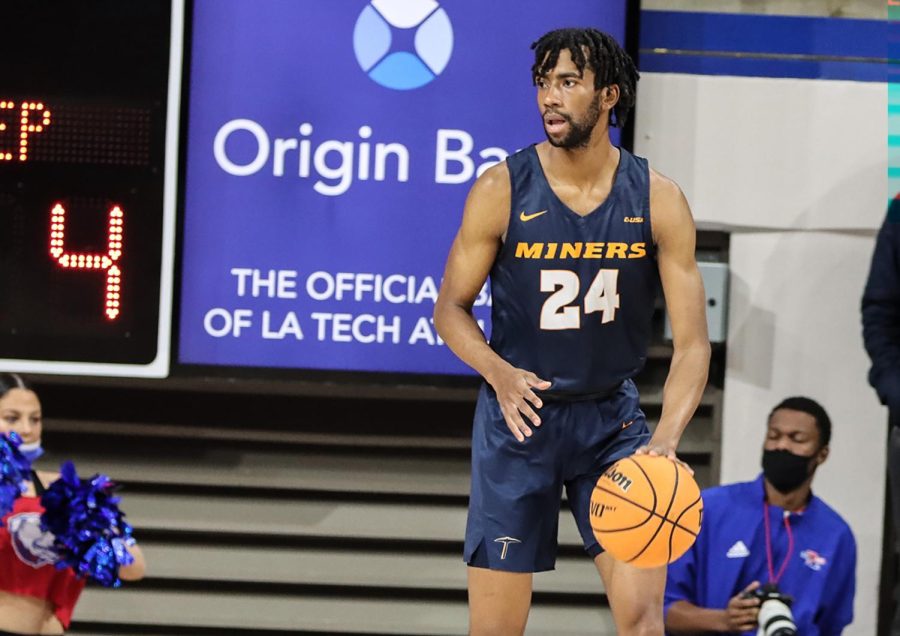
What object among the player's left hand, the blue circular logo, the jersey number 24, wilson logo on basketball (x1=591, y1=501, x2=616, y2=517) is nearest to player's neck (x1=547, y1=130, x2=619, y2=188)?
the jersey number 24

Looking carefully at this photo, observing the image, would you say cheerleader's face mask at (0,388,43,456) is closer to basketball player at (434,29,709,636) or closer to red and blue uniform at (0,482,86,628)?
red and blue uniform at (0,482,86,628)

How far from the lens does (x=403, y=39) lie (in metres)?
5.73

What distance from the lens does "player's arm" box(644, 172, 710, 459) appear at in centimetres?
373

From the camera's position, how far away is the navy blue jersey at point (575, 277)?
374 cm

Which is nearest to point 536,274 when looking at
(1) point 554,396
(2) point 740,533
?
(1) point 554,396

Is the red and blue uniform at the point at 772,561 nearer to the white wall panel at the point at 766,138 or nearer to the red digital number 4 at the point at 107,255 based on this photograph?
the white wall panel at the point at 766,138

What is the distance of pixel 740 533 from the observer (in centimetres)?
520

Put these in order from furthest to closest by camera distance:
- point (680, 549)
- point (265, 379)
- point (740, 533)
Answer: point (265, 379) → point (740, 533) → point (680, 549)

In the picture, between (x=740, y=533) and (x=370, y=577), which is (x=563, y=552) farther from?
(x=740, y=533)

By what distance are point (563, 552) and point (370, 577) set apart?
2.60 feet

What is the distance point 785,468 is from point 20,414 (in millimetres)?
2590

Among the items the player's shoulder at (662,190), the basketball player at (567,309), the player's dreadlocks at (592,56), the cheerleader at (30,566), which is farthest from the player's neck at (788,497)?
the cheerleader at (30,566)

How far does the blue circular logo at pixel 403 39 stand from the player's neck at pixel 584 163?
6.67 ft

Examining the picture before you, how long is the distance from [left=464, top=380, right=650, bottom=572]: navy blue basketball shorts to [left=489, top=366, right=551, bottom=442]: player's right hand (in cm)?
20
